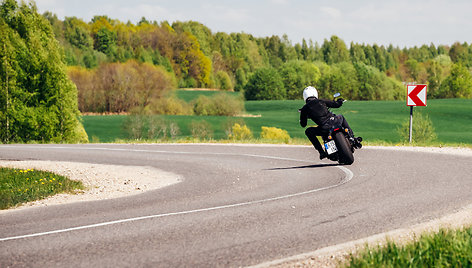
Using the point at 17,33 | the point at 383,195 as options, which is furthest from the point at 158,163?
the point at 17,33

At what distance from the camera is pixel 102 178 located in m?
13.0

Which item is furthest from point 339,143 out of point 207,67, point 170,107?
point 207,67

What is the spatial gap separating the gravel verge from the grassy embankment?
41019mm

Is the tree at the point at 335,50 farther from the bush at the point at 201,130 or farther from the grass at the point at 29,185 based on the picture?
the grass at the point at 29,185

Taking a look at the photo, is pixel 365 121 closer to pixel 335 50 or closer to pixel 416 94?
pixel 416 94

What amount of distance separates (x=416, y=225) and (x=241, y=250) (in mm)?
2430

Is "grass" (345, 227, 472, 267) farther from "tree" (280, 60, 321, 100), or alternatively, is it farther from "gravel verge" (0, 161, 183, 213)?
"tree" (280, 60, 321, 100)

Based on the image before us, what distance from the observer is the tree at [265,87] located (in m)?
126

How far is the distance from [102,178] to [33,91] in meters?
30.4

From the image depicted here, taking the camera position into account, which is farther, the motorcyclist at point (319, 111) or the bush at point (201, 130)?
the bush at point (201, 130)

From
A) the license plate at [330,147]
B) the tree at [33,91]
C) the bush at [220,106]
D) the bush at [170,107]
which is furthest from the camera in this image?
the bush at [170,107]

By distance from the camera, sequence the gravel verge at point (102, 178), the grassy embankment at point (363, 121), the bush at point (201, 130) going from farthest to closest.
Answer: the grassy embankment at point (363, 121)
the bush at point (201, 130)
the gravel verge at point (102, 178)

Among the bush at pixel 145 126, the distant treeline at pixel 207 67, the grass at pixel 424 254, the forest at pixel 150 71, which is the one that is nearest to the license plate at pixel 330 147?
the grass at pixel 424 254

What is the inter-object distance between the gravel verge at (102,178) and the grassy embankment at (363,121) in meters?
41.0
